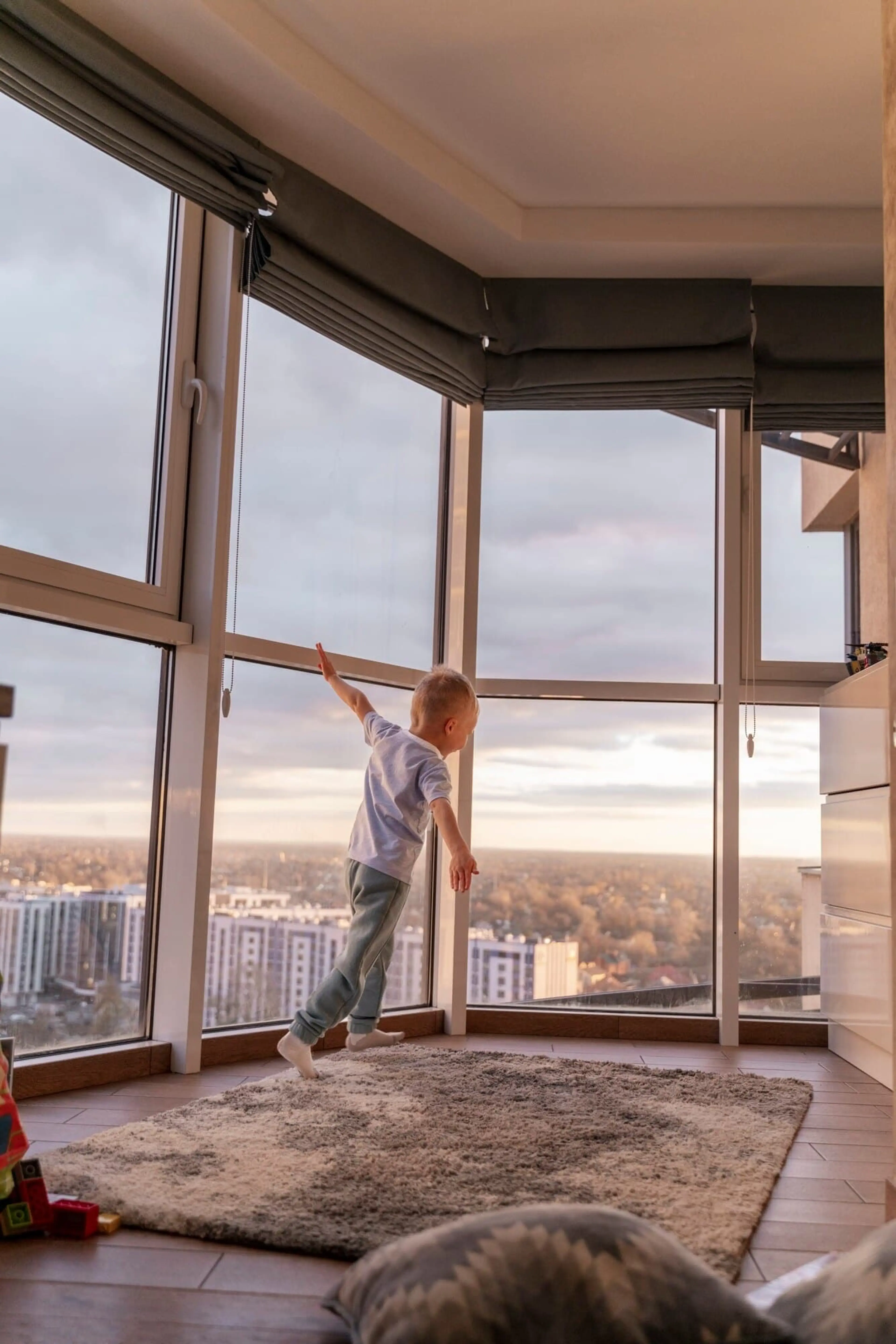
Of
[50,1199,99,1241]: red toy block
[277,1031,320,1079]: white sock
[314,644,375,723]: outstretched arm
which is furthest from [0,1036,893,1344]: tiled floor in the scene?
[314,644,375,723]: outstretched arm

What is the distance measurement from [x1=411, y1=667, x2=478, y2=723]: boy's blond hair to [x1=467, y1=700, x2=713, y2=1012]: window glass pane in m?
0.72

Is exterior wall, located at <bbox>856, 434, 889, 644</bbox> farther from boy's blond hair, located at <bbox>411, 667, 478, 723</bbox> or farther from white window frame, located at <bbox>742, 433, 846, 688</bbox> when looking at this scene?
boy's blond hair, located at <bbox>411, 667, 478, 723</bbox>

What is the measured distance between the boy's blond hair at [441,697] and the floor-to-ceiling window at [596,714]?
0.71 m

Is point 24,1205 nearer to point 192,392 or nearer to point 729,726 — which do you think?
point 192,392

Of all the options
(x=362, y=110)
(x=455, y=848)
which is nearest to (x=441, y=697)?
(x=455, y=848)

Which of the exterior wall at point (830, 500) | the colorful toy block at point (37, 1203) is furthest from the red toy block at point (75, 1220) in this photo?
the exterior wall at point (830, 500)

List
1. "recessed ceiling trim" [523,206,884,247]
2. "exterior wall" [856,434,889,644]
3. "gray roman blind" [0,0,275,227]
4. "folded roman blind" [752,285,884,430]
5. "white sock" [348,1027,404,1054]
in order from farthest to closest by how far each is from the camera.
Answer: "folded roman blind" [752,285,884,430] → "exterior wall" [856,434,889,644] → "recessed ceiling trim" [523,206,884,247] → "white sock" [348,1027,404,1054] → "gray roman blind" [0,0,275,227]

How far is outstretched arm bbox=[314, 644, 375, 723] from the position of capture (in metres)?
3.27

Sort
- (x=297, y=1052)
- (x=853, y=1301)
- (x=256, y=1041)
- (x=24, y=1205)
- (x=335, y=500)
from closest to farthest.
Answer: (x=853, y=1301) < (x=24, y=1205) < (x=297, y=1052) < (x=256, y=1041) < (x=335, y=500)

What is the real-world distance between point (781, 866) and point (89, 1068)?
236 centimetres

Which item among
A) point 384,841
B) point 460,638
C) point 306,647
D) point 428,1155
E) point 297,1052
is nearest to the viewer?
point 428,1155

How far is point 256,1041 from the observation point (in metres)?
3.14

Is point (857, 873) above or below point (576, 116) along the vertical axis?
below

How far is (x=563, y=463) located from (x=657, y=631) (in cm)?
68
